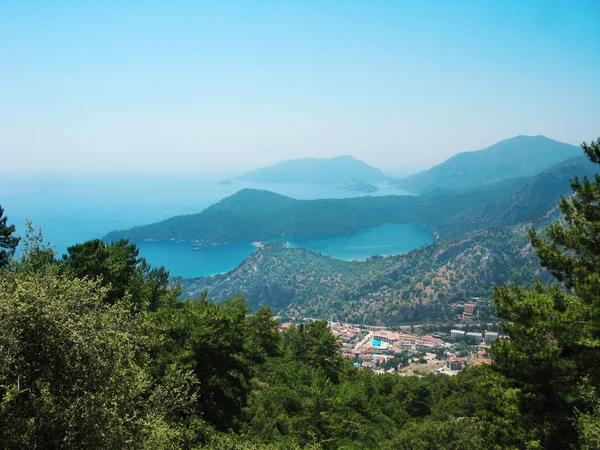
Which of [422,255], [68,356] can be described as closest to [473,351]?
[422,255]

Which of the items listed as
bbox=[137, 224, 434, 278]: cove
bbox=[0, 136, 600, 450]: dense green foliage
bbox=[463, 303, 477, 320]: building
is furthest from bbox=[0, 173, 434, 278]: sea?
bbox=[0, 136, 600, 450]: dense green foliage

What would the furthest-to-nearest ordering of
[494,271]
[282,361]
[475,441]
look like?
[494,271], [282,361], [475,441]

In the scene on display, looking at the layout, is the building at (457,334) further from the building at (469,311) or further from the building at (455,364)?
the building at (455,364)

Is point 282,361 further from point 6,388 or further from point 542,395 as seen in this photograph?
point 6,388

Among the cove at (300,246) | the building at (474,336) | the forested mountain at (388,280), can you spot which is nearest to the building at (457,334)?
the building at (474,336)

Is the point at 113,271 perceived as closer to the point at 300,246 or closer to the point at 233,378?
the point at 233,378

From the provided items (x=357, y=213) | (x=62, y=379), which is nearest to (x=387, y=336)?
(x=62, y=379)
